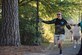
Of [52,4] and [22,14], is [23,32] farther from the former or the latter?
[52,4]

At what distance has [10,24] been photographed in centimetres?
1744

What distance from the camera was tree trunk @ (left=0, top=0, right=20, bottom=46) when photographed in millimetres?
17406

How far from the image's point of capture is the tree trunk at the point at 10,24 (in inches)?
685

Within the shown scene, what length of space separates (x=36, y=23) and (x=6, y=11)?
10.9 feet

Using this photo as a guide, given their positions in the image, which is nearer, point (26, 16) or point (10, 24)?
point (10, 24)

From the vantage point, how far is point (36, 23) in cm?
2038

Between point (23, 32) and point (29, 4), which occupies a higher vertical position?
point (29, 4)

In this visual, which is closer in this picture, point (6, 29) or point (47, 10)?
point (6, 29)

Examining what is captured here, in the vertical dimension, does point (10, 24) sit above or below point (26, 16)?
below

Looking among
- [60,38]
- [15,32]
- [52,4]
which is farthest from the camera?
[52,4]

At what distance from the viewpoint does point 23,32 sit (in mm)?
20219

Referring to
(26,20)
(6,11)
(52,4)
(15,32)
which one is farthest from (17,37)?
(52,4)

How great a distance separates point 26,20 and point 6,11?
3.12m

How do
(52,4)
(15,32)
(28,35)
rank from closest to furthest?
1. (15,32)
2. (28,35)
3. (52,4)
